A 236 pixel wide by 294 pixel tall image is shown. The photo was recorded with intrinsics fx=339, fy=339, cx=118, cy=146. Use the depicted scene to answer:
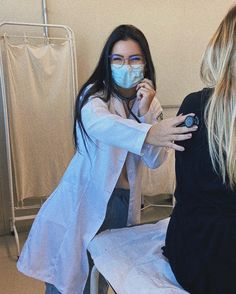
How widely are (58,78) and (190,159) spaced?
176cm

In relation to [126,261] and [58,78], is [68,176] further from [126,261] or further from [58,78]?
[58,78]

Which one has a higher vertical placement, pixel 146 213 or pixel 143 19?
pixel 143 19

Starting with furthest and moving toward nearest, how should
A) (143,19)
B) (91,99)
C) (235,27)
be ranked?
(143,19) < (91,99) < (235,27)

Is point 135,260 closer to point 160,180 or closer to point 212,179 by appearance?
point 212,179

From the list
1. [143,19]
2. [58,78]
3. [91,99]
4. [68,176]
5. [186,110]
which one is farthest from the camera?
[143,19]

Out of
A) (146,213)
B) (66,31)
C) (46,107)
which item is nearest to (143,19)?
(66,31)

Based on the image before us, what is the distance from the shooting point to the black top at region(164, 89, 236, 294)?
83 centimetres

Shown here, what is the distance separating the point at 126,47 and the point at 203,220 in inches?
27.7

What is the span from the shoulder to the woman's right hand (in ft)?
0.06

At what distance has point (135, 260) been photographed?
41.8 inches

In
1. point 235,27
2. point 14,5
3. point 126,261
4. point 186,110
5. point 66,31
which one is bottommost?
point 126,261

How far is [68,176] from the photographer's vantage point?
1.32 metres

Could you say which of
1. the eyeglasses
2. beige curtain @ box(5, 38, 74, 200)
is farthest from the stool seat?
beige curtain @ box(5, 38, 74, 200)

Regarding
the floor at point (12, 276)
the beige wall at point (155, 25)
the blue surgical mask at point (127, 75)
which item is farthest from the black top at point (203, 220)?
the beige wall at point (155, 25)
